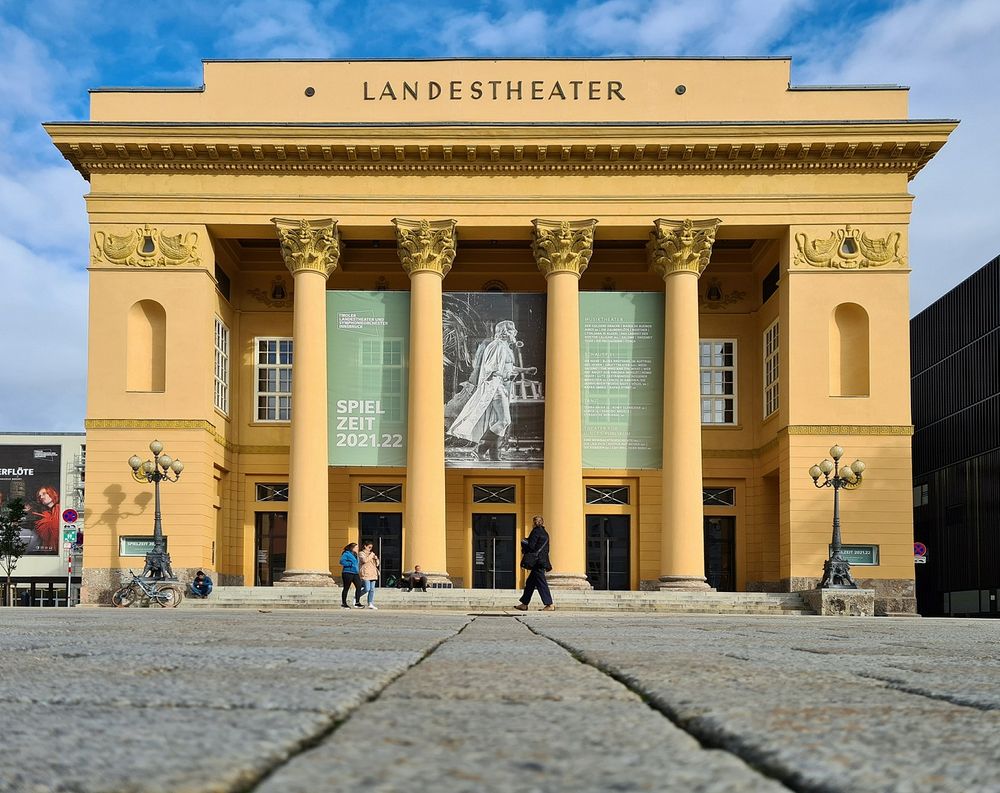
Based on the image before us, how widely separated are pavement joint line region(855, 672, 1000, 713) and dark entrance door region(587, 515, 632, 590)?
1321 inches

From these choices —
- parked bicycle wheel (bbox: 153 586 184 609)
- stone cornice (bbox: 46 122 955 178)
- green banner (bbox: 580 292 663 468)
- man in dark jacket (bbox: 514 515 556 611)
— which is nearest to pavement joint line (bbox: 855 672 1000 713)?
man in dark jacket (bbox: 514 515 556 611)

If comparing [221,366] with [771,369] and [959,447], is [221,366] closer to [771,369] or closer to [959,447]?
[771,369]

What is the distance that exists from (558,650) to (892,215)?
100 feet

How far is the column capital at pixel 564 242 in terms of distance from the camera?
34.8 meters

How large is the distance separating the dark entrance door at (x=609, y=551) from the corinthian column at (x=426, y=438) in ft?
18.5

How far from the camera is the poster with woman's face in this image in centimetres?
8519

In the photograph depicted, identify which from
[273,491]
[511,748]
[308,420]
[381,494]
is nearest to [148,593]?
[308,420]

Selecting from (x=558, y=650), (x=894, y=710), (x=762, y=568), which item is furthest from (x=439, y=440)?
(x=894, y=710)

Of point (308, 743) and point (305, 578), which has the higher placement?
point (308, 743)

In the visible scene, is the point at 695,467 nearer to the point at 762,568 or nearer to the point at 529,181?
the point at 762,568

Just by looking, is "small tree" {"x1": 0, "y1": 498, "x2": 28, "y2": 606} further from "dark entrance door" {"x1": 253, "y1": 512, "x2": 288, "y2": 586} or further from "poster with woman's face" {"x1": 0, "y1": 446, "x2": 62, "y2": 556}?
"dark entrance door" {"x1": 253, "y1": 512, "x2": 288, "y2": 586}

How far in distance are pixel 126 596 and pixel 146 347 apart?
7.62 metres

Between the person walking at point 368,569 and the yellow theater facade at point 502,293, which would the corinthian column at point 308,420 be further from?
the person walking at point 368,569

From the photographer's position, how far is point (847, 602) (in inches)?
1196
